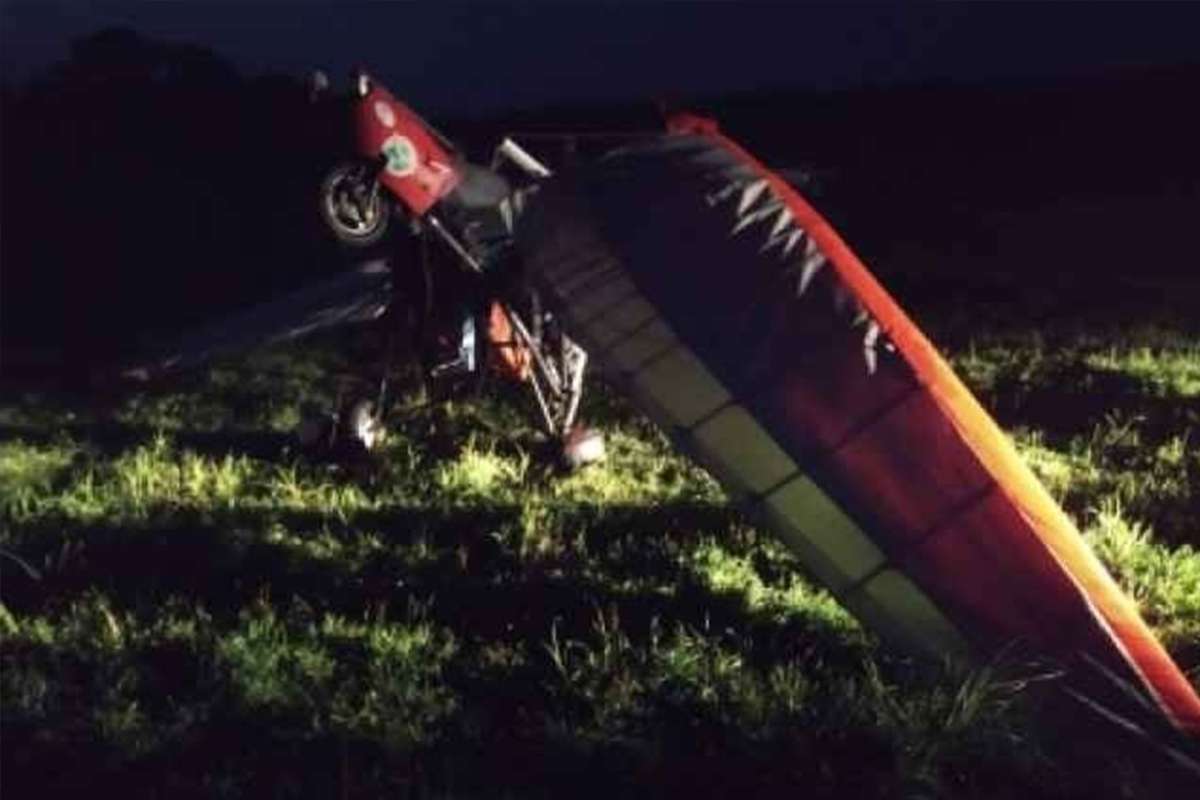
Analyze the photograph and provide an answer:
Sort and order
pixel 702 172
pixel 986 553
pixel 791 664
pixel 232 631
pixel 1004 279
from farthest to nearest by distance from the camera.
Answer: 1. pixel 1004 279
2. pixel 702 172
3. pixel 232 631
4. pixel 791 664
5. pixel 986 553

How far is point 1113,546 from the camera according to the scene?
772cm

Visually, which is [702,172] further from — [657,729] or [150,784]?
[150,784]

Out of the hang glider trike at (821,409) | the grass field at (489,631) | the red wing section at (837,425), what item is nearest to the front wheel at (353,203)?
the hang glider trike at (821,409)

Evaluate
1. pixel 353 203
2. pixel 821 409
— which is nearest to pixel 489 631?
pixel 821 409

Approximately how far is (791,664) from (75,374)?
11716mm

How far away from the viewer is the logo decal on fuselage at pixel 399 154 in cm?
905

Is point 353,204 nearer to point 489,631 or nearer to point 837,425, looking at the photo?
point 489,631

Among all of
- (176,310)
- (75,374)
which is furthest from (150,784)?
(176,310)

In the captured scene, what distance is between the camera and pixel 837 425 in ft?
19.4

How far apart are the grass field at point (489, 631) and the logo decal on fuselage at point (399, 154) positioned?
204 cm

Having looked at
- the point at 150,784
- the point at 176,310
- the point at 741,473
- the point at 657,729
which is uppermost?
the point at 176,310

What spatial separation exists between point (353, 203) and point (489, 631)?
3.52 metres

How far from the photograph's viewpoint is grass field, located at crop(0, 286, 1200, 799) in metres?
5.48

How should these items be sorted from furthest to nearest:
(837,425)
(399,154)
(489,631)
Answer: (399,154) < (489,631) < (837,425)
